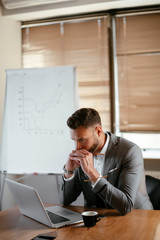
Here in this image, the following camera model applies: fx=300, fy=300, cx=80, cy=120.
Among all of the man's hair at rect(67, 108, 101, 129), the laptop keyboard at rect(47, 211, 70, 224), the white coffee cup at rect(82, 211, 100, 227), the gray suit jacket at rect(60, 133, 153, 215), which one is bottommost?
the laptop keyboard at rect(47, 211, 70, 224)

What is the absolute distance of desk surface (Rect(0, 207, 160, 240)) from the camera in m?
1.31

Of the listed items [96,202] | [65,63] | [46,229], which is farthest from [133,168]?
[65,63]

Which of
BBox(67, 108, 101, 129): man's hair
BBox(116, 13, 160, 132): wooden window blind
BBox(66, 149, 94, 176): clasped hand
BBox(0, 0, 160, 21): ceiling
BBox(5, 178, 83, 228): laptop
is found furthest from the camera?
BBox(116, 13, 160, 132): wooden window blind

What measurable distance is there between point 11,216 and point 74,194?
471 mm

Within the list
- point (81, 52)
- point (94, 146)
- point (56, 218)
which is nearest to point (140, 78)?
point (81, 52)

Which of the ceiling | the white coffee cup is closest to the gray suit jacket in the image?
the white coffee cup

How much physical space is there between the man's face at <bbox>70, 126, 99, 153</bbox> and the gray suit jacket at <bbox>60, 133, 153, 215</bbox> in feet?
0.34

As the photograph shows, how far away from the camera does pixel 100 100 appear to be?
3418 millimetres

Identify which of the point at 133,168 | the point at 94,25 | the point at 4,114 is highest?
the point at 94,25

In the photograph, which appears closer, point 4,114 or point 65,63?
point 4,114

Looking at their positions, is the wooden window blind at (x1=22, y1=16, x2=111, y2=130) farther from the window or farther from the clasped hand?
the clasped hand

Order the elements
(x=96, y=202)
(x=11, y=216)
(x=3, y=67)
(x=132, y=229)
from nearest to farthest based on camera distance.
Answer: (x=132, y=229) → (x=11, y=216) → (x=96, y=202) → (x=3, y=67)

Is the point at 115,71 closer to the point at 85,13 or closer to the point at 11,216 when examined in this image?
the point at 85,13

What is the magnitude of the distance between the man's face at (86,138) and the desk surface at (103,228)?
1.55 feet
